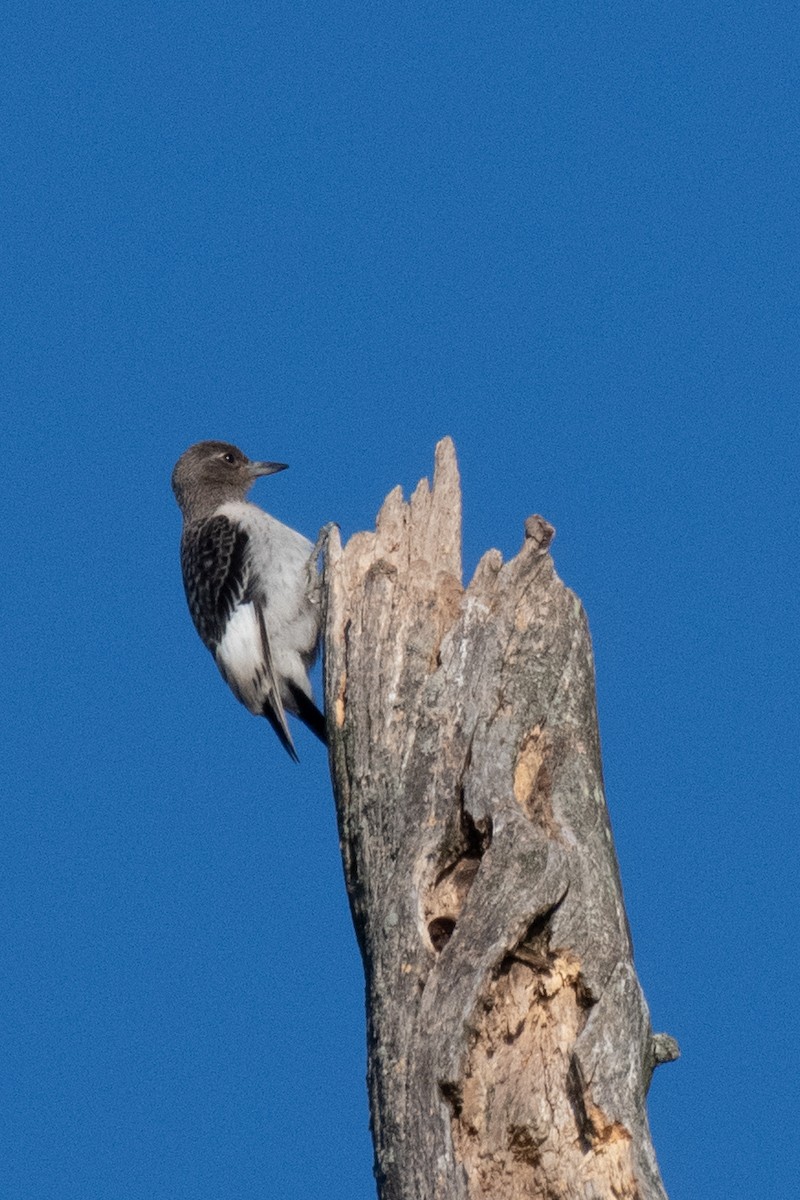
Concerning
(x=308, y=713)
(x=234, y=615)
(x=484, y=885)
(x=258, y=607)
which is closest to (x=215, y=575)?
(x=234, y=615)

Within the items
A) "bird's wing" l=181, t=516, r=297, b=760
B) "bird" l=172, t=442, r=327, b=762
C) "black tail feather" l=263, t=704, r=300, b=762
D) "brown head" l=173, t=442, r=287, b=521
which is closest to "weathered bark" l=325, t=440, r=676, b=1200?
"bird" l=172, t=442, r=327, b=762

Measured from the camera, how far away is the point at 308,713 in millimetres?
8367

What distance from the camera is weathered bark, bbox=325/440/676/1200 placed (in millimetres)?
4688

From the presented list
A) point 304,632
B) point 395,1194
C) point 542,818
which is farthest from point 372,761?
point 304,632

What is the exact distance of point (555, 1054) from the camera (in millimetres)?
4816

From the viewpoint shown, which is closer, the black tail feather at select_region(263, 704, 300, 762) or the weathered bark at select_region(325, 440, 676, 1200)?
the weathered bark at select_region(325, 440, 676, 1200)

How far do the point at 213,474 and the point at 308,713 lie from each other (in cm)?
191

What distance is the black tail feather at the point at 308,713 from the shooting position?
830 cm

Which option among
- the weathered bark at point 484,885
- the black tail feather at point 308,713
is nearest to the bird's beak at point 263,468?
the black tail feather at point 308,713

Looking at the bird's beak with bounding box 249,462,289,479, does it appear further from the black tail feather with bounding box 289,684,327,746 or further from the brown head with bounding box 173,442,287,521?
the black tail feather with bounding box 289,684,327,746

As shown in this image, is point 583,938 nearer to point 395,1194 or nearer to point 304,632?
point 395,1194

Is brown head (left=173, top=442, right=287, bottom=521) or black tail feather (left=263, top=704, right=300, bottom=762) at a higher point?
brown head (left=173, top=442, right=287, bottom=521)

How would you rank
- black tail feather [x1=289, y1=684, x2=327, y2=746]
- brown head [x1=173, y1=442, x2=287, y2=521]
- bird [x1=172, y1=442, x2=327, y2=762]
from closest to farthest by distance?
1. bird [x1=172, y1=442, x2=327, y2=762]
2. black tail feather [x1=289, y1=684, x2=327, y2=746]
3. brown head [x1=173, y1=442, x2=287, y2=521]

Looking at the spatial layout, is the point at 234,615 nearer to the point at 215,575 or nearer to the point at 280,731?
the point at 215,575
